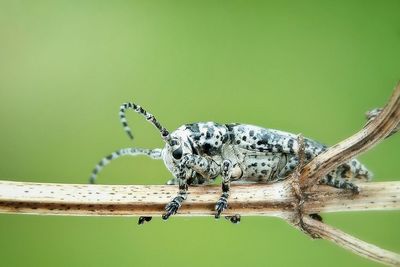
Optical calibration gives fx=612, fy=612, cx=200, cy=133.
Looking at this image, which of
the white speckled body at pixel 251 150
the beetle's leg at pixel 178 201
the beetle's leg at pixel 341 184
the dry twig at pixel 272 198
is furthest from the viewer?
the white speckled body at pixel 251 150

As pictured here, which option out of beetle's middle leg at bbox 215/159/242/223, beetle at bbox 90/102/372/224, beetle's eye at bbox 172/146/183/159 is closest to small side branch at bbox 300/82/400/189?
beetle's middle leg at bbox 215/159/242/223

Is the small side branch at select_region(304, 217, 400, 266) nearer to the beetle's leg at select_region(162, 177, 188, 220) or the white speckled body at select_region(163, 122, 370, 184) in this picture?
the beetle's leg at select_region(162, 177, 188, 220)

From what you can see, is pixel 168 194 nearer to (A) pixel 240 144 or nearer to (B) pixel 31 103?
(A) pixel 240 144

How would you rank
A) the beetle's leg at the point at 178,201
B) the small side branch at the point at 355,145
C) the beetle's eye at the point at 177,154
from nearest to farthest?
the small side branch at the point at 355,145
the beetle's leg at the point at 178,201
the beetle's eye at the point at 177,154

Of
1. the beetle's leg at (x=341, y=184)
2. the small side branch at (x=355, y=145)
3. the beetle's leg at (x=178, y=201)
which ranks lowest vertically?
the beetle's leg at (x=178, y=201)

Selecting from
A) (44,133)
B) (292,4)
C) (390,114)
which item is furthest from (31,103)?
(390,114)

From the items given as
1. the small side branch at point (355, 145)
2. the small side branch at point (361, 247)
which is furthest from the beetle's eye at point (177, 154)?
the small side branch at point (361, 247)

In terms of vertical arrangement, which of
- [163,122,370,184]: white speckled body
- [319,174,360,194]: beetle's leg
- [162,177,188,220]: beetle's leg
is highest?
[163,122,370,184]: white speckled body

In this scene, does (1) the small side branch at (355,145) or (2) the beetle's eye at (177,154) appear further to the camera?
(2) the beetle's eye at (177,154)

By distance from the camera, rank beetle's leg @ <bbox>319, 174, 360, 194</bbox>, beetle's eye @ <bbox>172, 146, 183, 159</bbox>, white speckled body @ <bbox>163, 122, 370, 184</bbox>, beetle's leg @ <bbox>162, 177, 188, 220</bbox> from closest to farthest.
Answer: beetle's leg @ <bbox>162, 177, 188, 220</bbox>
beetle's leg @ <bbox>319, 174, 360, 194</bbox>
beetle's eye @ <bbox>172, 146, 183, 159</bbox>
white speckled body @ <bbox>163, 122, 370, 184</bbox>

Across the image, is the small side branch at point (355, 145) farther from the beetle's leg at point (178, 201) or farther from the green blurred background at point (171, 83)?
the green blurred background at point (171, 83)

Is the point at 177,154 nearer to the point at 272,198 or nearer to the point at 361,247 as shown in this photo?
the point at 272,198
